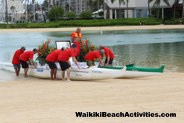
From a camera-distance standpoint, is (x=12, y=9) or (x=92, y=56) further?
(x=12, y=9)

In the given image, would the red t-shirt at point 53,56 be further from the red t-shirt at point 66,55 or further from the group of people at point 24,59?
the group of people at point 24,59

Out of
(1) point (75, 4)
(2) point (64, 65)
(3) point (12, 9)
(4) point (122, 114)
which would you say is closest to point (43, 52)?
(2) point (64, 65)

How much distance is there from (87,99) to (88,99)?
3cm

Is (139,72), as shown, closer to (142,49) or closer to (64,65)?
(64,65)

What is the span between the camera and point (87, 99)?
1130cm

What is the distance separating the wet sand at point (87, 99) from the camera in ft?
30.1

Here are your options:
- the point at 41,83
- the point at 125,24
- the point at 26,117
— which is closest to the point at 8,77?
the point at 41,83

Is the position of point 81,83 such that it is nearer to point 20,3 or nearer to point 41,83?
point 41,83

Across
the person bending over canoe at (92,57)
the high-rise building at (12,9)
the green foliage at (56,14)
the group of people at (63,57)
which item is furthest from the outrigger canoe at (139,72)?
the high-rise building at (12,9)

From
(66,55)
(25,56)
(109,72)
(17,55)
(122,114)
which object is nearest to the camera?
(122,114)

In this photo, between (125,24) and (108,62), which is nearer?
(108,62)

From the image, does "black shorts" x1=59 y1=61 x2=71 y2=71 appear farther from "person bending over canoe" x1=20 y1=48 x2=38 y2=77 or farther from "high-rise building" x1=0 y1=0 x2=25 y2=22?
"high-rise building" x1=0 y1=0 x2=25 y2=22

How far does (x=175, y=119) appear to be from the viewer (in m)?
8.66

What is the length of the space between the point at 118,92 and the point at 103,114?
10.2 feet
